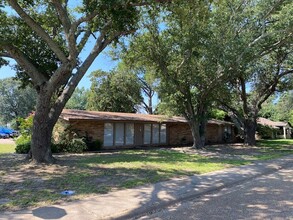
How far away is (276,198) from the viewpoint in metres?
7.26

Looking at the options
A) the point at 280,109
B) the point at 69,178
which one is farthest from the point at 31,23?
the point at 280,109

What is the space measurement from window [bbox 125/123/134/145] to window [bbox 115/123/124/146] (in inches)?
16.1

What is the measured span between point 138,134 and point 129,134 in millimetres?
912

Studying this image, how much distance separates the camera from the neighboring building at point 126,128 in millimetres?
19548

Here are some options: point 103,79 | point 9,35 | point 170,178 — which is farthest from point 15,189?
point 103,79

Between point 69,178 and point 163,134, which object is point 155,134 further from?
point 69,178

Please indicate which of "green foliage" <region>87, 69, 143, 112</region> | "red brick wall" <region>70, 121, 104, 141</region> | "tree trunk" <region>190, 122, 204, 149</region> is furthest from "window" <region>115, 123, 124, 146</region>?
"green foliage" <region>87, 69, 143, 112</region>

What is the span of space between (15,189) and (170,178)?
4.58 meters

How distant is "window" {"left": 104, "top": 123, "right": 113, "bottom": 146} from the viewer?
20984 mm

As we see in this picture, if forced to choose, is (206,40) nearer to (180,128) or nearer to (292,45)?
(292,45)

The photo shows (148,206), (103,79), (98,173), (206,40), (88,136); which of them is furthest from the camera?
(103,79)

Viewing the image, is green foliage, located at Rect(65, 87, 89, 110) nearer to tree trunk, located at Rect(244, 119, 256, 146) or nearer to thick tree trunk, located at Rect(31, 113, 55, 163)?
tree trunk, located at Rect(244, 119, 256, 146)

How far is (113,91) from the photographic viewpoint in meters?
39.7

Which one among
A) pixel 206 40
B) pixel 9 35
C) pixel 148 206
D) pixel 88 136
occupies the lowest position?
pixel 148 206
